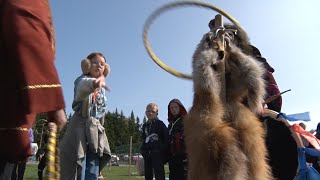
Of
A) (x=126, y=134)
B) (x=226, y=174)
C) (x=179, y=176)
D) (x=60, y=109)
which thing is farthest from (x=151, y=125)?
(x=126, y=134)

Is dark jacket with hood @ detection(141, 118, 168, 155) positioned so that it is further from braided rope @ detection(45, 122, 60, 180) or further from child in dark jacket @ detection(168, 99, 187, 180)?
braided rope @ detection(45, 122, 60, 180)

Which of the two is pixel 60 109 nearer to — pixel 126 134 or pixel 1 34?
pixel 1 34

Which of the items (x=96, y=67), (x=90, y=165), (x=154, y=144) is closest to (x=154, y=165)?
(x=154, y=144)

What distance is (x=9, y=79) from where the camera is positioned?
81.6 inches

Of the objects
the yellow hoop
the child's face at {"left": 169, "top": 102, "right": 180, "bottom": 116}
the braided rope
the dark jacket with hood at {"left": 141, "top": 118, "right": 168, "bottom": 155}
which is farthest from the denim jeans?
the child's face at {"left": 169, "top": 102, "right": 180, "bottom": 116}

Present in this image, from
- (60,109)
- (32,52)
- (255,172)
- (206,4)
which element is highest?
(206,4)

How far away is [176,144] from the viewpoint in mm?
7496

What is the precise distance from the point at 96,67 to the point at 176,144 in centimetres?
304

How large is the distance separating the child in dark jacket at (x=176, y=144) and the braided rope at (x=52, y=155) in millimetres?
5058

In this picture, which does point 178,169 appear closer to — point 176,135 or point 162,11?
point 176,135

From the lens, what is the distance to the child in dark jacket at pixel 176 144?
291 inches

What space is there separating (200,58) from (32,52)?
2159 mm

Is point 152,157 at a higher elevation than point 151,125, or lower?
lower

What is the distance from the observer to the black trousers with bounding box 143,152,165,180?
A: 7.70 m
